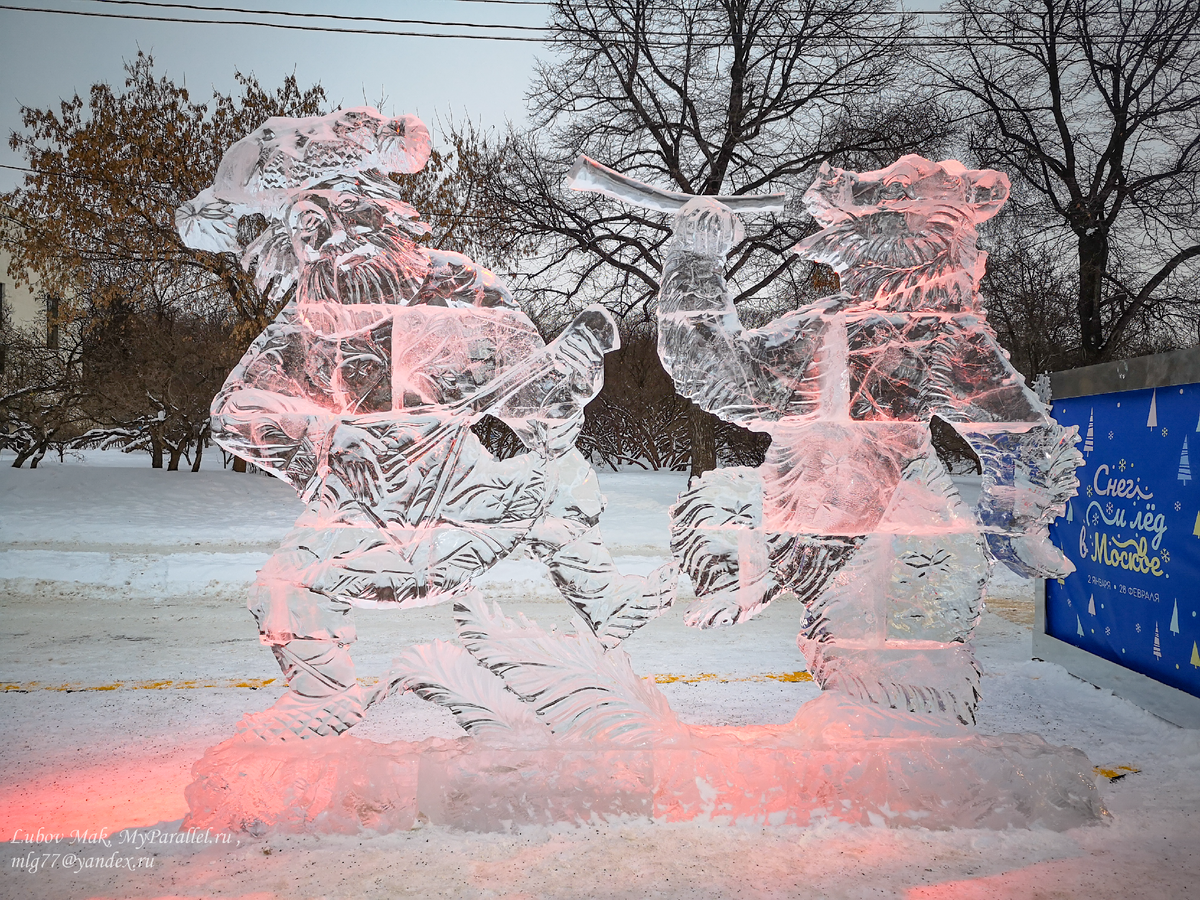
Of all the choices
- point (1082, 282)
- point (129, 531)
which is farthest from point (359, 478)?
point (1082, 282)

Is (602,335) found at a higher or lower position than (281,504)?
higher

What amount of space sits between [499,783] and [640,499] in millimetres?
8929

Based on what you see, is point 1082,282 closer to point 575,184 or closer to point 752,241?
point 752,241

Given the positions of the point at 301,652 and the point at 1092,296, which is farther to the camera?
the point at 1092,296

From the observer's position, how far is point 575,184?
3205 mm

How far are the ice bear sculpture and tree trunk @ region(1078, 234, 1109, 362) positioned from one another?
31.5 ft

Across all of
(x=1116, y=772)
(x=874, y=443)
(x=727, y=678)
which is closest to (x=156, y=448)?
(x=727, y=678)

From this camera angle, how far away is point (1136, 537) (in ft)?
14.9

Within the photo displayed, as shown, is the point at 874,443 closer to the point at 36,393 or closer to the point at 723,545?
the point at 723,545

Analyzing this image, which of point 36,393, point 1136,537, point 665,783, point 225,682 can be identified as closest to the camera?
point 665,783

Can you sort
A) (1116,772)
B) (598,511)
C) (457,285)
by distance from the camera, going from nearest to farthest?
(598,511) → (457,285) → (1116,772)

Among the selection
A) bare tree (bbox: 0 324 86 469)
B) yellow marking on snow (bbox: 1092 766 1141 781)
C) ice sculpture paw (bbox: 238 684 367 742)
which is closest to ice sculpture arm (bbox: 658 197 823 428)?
ice sculpture paw (bbox: 238 684 367 742)

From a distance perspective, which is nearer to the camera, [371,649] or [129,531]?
[371,649]

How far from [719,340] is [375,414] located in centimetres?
129
